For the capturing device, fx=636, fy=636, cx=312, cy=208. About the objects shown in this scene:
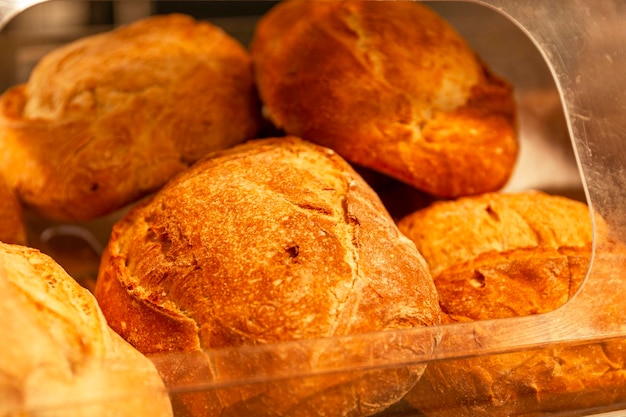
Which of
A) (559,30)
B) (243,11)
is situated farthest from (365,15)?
(243,11)

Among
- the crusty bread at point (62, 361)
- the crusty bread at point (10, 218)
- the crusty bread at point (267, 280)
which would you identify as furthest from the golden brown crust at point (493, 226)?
the crusty bread at point (10, 218)

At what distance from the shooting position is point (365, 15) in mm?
1439

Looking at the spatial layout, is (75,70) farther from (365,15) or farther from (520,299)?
(520,299)

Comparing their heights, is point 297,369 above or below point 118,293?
above

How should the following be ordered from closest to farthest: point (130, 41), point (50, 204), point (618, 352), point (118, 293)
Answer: point (618, 352), point (118, 293), point (50, 204), point (130, 41)

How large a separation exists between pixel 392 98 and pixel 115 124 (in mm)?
601

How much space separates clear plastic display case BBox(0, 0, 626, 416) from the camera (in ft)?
2.67

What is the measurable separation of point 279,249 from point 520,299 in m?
0.46

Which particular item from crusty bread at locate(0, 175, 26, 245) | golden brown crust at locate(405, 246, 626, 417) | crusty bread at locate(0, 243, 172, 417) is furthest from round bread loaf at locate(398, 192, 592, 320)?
crusty bread at locate(0, 175, 26, 245)

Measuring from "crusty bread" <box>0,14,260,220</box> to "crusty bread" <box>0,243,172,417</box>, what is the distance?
0.49m

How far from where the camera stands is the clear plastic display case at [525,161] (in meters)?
0.81

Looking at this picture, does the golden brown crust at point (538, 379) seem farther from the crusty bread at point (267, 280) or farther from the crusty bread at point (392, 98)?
the crusty bread at point (392, 98)

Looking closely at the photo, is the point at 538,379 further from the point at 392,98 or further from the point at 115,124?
the point at 115,124

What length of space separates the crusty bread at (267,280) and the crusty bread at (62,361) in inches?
2.3
